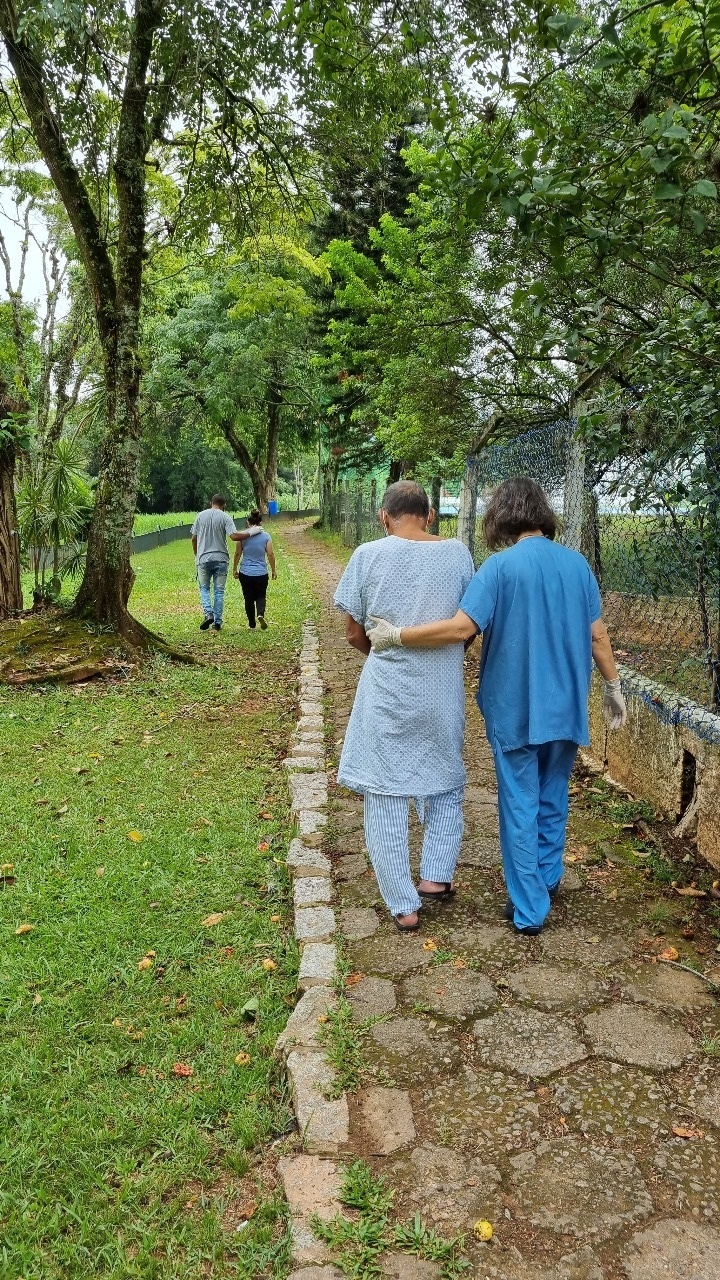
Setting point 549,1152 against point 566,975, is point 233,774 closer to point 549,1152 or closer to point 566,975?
point 566,975

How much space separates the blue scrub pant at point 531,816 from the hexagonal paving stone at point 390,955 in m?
0.43

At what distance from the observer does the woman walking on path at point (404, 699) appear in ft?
10.3

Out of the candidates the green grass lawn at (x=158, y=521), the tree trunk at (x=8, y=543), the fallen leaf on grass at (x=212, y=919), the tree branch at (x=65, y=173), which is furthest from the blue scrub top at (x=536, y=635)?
the green grass lawn at (x=158, y=521)

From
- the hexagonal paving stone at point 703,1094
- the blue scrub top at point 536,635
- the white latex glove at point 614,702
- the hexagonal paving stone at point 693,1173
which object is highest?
the blue scrub top at point 536,635

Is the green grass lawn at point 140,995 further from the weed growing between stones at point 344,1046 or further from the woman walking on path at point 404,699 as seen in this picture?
the woman walking on path at point 404,699

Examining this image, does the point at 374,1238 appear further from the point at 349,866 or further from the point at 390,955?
the point at 349,866

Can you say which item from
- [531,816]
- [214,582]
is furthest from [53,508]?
[531,816]

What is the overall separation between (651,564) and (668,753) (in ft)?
3.24

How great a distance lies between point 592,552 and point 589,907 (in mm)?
2474

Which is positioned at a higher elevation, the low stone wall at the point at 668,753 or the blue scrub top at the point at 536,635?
the blue scrub top at the point at 536,635

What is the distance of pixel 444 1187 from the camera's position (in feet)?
6.79

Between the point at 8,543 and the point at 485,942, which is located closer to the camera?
the point at 485,942

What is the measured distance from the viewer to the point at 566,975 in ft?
9.73

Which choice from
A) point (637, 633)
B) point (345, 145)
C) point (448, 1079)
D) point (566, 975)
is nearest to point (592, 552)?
point (637, 633)
